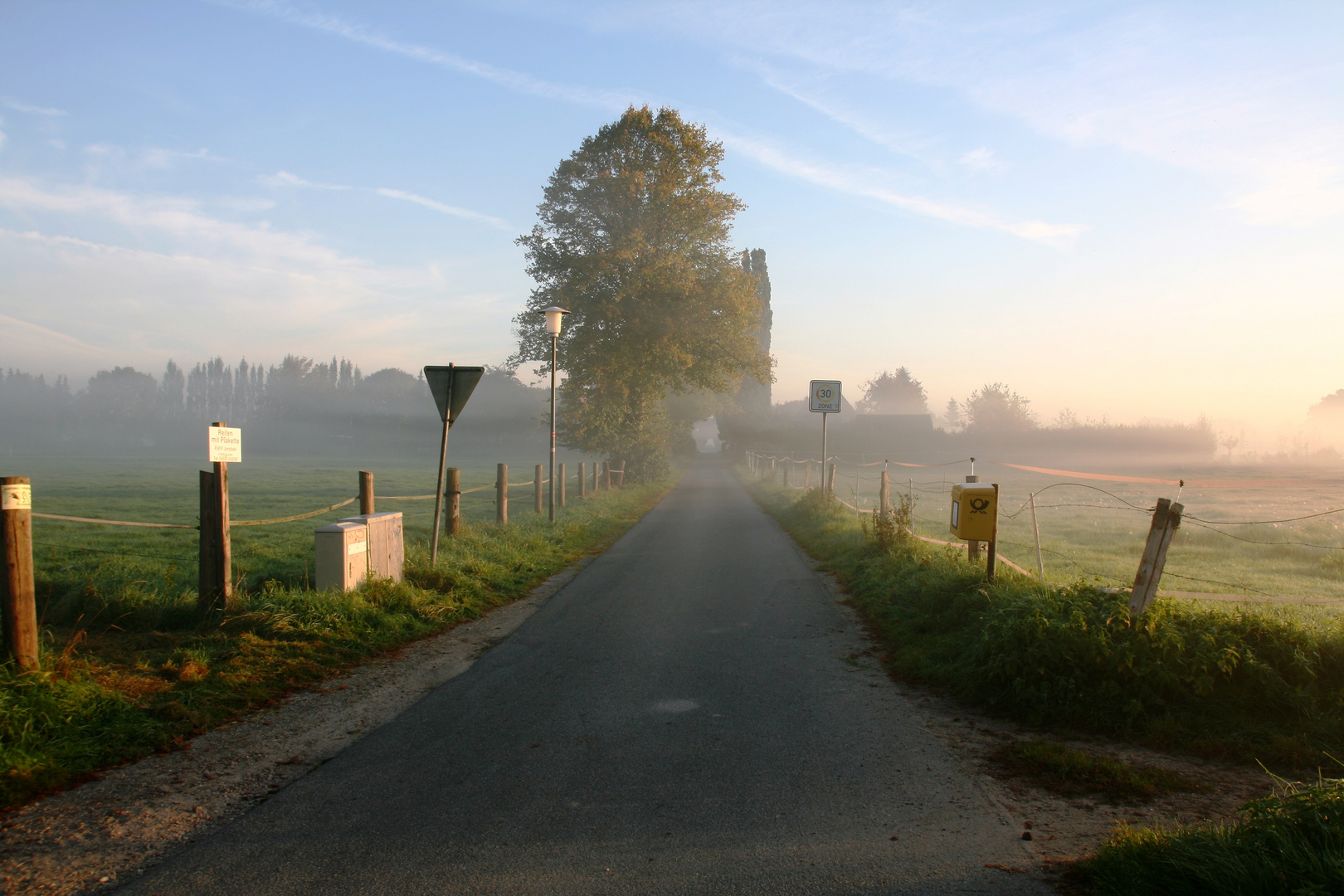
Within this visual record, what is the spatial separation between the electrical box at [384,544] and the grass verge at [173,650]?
213 millimetres

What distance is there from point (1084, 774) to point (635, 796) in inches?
91.9

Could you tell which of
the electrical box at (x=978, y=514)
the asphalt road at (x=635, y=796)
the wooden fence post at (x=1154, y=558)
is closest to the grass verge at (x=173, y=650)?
the asphalt road at (x=635, y=796)

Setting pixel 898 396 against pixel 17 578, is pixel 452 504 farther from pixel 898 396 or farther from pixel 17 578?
pixel 898 396

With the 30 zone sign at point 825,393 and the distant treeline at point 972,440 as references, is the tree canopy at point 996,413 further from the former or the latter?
the 30 zone sign at point 825,393

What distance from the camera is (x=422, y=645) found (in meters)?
6.99

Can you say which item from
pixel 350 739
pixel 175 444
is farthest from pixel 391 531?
pixel 175 444

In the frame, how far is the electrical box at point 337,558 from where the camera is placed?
750 centimetres

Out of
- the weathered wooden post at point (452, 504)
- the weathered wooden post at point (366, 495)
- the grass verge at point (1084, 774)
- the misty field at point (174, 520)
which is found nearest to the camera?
the grass verge at point (1084, 774)

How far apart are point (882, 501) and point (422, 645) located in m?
7.61

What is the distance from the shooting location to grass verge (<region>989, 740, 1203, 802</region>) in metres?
3.79

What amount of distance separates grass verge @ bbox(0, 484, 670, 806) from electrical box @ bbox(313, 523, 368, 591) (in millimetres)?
183

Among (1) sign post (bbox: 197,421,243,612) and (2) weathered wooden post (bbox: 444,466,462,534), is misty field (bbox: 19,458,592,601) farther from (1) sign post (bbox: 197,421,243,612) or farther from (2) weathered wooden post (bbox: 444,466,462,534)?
(1) sign post (bbox: 197,421,243,612)

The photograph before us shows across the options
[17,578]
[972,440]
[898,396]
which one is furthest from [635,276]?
[898,396]

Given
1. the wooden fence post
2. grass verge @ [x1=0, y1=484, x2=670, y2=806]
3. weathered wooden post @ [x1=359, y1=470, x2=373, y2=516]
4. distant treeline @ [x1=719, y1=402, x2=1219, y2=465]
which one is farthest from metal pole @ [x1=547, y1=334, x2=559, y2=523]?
distant treeline @ [x1=719, y1=402, x2=1219, y2=465]
